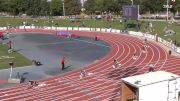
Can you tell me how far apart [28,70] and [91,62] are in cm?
692

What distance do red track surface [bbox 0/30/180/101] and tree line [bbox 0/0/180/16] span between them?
183 ft

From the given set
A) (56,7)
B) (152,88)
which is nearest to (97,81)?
(152,88)

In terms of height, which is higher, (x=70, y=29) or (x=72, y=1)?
(x=72, y=1)

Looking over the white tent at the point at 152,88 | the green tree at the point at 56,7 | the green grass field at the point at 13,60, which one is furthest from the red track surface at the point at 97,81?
the green tree at the point at 56,7

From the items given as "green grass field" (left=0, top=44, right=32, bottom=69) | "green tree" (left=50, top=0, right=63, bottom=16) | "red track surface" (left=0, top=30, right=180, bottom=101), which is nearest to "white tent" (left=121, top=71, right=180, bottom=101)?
"red track surface" (left=0, top=30, right=180, bottom=101)

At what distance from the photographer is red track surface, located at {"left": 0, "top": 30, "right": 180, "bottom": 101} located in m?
23.8

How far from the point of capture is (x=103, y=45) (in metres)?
48.4

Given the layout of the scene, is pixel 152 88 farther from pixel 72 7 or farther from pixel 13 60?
pixel 72 7

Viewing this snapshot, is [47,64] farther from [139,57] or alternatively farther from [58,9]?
[58,9]

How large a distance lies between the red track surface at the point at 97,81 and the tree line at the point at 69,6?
2198 inches

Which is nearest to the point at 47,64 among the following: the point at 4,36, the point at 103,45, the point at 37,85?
the point at 37,85

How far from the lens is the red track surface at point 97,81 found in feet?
78.2

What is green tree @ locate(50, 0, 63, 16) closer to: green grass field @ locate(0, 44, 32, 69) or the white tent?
green grass field @ locate(0, 44, 32, 69)

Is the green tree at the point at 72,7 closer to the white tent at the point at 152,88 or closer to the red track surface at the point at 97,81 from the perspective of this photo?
the red track surface at the point at 97,81
